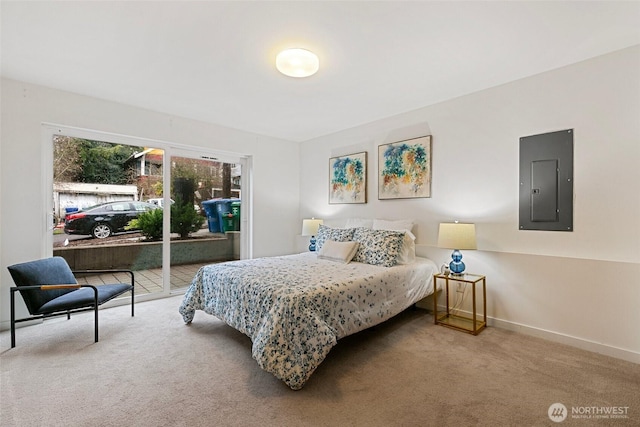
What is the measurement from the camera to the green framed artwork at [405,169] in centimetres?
352

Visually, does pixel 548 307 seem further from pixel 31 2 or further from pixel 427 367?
pixel 31 2

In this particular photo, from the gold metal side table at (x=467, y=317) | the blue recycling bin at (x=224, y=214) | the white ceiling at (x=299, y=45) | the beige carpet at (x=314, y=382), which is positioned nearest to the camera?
the beige carpet at (x=314, y=382)

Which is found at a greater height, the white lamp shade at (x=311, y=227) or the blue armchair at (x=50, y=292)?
the white lamp shade at (x=311, y=227)

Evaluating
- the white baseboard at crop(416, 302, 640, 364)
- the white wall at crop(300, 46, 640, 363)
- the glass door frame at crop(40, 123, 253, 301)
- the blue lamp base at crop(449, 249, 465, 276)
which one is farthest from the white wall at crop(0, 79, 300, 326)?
the white baseboard at crop(416, 302, 640, 364)

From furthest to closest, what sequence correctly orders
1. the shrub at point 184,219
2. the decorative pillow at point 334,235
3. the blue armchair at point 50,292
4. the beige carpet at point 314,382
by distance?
the shrub at point 184,219 → the decorative pillow at point 334,235 → the blue armchair at point 50,292 → the beige carpet at point 314,382

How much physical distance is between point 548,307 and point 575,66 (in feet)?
7.22

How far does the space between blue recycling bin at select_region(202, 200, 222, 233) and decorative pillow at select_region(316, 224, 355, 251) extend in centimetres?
181

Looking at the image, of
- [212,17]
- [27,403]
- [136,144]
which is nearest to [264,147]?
[136,144]

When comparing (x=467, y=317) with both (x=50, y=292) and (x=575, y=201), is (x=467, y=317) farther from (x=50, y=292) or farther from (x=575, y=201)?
(x=50, y=292)

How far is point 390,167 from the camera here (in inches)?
152

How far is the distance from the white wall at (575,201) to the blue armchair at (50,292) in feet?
11.6

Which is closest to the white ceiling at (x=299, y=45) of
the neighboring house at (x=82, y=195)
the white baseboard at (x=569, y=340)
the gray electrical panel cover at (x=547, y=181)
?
the gray electrical panel cover at (x=547, y=181)

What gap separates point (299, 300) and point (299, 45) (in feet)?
6.54

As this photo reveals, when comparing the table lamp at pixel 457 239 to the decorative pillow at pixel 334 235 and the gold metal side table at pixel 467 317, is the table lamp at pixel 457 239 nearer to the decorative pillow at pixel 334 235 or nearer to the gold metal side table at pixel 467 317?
the gold metal side table at pixel 467 317
